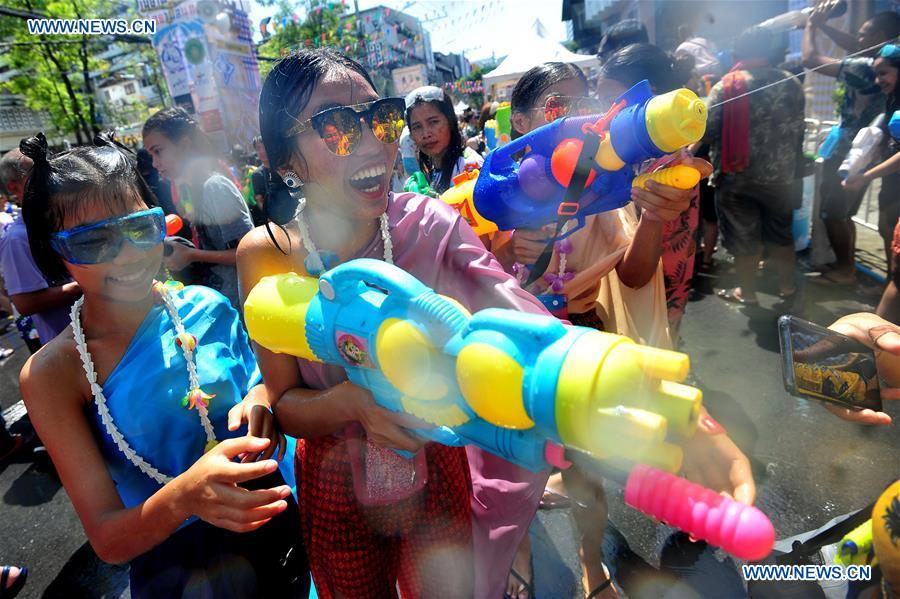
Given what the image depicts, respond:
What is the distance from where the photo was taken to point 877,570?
1.45 m

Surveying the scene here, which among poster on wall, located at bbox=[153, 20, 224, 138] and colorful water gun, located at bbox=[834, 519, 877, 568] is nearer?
colorful water gun, located at bbox=[834, 519, 877, 568]

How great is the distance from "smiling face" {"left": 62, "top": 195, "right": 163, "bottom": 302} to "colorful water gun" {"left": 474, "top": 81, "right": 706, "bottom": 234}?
98cm

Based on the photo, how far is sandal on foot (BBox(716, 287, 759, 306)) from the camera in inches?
190

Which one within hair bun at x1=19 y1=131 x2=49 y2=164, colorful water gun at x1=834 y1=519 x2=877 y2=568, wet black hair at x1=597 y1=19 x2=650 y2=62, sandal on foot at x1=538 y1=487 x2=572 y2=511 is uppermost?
wet black hair at x1=597 y1=19 x2=650 y2=62

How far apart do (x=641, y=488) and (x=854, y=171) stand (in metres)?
4.30

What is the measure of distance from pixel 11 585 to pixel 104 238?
262cm

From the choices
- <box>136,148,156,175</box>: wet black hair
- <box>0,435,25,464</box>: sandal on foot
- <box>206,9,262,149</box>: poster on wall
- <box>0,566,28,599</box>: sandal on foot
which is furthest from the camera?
<box>206,9,262,149</box>: poster on wall

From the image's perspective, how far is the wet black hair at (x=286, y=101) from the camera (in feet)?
4.09

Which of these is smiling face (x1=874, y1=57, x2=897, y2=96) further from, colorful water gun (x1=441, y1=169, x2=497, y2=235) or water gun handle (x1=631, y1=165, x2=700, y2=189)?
colorful water gun (x1=441, y1=169, x2=497, y2=235)

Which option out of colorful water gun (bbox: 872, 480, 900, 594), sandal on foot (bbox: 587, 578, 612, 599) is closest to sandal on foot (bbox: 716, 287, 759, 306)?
sandal on foot (bbox: 587, 578, 612, 599)

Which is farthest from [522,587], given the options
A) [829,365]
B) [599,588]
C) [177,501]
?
[177,501]

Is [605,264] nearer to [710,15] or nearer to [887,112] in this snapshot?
[887,112]

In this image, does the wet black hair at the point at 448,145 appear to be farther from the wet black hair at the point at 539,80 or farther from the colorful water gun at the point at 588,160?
the colorful water gun at the point at 588,160

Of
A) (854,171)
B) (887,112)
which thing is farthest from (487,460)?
(887,112)
